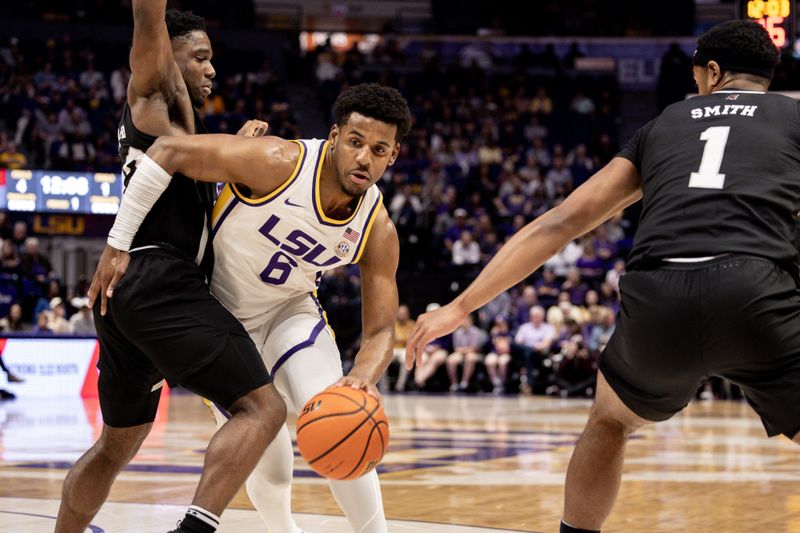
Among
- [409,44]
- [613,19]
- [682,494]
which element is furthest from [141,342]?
[613,19]

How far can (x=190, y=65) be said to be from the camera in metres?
4.83

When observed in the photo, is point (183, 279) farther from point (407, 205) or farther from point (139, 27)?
point (407, 205)

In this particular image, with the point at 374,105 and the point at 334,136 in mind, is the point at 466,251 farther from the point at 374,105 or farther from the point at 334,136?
the point at 374,105

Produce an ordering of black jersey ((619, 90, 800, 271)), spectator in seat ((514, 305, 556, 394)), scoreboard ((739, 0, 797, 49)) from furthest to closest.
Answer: spectator in seat ((514, 305, 556, 394))
scoreboard ((739, 0, 797, 49))
black jersey ((619, 90, 800, 271))

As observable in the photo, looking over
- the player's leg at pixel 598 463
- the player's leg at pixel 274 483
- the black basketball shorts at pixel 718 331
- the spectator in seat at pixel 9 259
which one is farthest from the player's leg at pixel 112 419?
the spectator in seat at pixel 9 259

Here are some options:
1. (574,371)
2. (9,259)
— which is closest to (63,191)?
(9,259)

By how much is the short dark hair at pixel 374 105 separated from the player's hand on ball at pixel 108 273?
3.27ft

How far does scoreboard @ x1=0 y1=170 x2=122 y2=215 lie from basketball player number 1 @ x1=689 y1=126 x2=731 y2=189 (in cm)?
1620

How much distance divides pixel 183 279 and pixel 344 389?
0.75m

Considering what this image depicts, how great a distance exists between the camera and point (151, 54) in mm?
4398

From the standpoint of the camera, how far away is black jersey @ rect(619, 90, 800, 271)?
3.61 m

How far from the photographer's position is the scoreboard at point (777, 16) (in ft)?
41.8

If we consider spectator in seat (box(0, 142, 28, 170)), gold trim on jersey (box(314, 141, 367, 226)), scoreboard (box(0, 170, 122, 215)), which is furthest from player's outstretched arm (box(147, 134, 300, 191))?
spectator in seat (box(0, 142, 28, 170))

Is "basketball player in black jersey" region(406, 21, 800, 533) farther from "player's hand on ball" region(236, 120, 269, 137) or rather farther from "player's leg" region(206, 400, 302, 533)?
"player's hand on ball" region(236, 120, 269, 137)
